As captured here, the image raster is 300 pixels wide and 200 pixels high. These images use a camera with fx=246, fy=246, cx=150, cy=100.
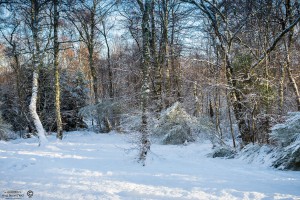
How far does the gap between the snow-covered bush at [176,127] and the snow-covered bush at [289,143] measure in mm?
5597

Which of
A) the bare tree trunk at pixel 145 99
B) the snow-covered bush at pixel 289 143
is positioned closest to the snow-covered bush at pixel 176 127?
the bare tree trunk at pixel 145 99

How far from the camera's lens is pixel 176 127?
39.2 ft

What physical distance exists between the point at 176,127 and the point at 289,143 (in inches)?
247

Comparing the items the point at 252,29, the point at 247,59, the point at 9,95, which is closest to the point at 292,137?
the point at 247,59

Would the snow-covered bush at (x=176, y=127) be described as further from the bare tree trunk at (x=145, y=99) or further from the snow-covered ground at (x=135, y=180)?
the snow-covered ground at (x=135, y=180)

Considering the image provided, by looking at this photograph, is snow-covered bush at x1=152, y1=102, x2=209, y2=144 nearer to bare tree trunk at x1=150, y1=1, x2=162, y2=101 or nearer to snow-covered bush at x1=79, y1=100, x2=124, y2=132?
bare tree trunk at x1=150, y1=1, x2=162, y2=101

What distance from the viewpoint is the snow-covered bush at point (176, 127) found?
11.9 meters

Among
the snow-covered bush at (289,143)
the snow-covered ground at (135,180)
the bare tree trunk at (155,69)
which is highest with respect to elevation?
the bare tree trunk at (155,69)

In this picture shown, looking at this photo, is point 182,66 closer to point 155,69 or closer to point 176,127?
point 155,69

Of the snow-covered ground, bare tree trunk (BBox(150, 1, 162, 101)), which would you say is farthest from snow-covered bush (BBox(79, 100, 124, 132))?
the snow-covered ground

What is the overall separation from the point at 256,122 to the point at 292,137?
279 cm

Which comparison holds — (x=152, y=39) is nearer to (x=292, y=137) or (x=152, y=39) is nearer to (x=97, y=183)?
(x=292, y=137)

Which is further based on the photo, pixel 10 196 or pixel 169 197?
pixel 10 196

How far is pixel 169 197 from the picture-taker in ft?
12.5
